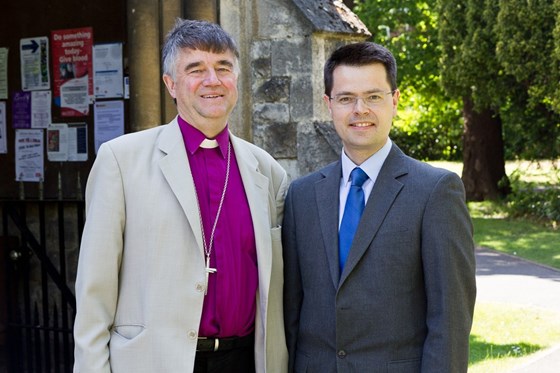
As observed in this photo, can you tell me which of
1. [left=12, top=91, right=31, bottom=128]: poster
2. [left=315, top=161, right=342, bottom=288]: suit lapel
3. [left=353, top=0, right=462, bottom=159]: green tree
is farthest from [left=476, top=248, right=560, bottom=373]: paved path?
[left=353, top=0, right=462, bottom=159]: green tree

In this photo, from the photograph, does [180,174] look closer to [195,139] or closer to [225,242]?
[195,139]

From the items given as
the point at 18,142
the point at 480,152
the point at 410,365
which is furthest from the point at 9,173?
the point at 480,152

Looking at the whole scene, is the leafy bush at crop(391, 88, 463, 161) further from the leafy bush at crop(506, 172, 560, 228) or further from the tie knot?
the tie knot

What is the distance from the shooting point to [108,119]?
21.3ft

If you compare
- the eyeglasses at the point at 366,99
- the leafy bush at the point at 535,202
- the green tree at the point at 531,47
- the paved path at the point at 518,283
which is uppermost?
Answer: the green tree at the point at 531,47

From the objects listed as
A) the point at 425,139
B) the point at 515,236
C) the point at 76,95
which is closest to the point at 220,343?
the point at 76,95

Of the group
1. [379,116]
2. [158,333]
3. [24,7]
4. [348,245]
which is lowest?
[158,333]

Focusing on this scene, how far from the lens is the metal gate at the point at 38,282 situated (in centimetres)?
634

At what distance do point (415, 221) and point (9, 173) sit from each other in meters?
4.64

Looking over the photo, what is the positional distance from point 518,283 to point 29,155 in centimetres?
661

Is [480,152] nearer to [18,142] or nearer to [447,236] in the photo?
[18,142]

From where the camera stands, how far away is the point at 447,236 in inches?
122

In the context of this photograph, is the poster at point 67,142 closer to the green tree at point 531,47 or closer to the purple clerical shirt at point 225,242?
the purple clerical shirt at point 225,242

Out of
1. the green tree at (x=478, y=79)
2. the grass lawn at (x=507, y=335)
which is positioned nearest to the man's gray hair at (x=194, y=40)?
the grass lawn at (x=507, y=335)
